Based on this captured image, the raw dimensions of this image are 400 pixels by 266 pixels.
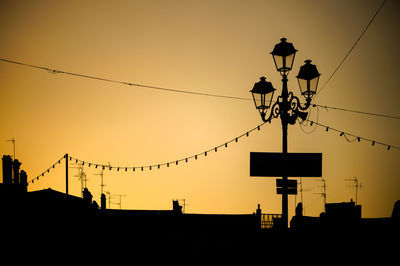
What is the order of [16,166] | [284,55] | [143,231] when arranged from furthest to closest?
1. [16,166]
2. [143,231]
3. [284,55]

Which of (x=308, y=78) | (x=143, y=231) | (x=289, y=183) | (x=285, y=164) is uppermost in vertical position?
(x=308, y=78)

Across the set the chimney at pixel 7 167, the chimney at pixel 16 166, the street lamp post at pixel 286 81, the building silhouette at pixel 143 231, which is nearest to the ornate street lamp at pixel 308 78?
the street lamp post at pixel 286 81

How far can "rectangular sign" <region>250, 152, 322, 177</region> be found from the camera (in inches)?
397

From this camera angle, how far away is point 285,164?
10078mm

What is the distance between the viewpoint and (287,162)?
1010 centimetres

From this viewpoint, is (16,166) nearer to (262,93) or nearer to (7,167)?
(7,167)

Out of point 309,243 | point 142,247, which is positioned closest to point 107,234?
point 142,247

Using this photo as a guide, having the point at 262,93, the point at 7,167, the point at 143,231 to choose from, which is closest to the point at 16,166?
the point at 7,167

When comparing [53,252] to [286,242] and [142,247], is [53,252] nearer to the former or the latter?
[142,247]

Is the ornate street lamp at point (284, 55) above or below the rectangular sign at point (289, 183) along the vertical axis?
above

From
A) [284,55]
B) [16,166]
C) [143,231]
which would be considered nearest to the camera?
[284,55]

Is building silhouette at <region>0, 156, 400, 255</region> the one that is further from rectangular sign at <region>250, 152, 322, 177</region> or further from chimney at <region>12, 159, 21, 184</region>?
chimney at <region>12, 159, 21, 184</region>

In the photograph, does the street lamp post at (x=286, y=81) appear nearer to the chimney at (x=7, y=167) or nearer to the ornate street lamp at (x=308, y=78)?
the ornate street lamp at (x=308, y=78)

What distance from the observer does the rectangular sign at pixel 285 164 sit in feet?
33.1
